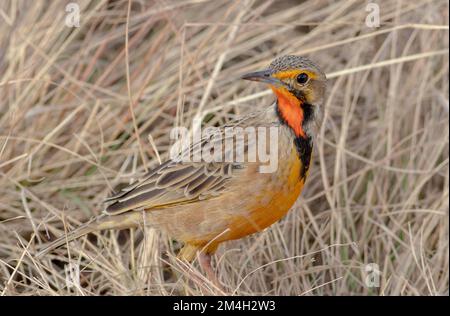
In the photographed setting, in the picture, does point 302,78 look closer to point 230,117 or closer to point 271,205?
point 271,205

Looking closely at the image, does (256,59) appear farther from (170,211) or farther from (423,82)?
(170,211)

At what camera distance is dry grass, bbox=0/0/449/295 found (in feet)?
15.1

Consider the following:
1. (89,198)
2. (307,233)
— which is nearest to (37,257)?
(89,198)

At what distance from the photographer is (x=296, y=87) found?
12.4ft

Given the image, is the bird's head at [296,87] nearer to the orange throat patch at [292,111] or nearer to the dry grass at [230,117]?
the orange throat patch at [292,111]

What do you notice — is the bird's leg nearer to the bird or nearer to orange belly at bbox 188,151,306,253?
the bird

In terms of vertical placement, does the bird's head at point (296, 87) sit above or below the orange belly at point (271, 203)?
above

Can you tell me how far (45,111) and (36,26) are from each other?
1.64 ft

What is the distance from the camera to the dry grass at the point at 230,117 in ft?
15.1

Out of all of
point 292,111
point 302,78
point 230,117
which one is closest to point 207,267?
point 292,111

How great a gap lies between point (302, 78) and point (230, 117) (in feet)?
4.76

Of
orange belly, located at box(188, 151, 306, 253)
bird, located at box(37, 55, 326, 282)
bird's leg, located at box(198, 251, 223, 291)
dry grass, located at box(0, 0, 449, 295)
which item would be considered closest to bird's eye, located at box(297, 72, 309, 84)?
bird, located at box(37, 55, 326, 282)

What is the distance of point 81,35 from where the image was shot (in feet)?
18.7

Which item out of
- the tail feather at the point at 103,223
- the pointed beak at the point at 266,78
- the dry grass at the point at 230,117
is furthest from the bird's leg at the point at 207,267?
the pointed beak at the point at 266,78
